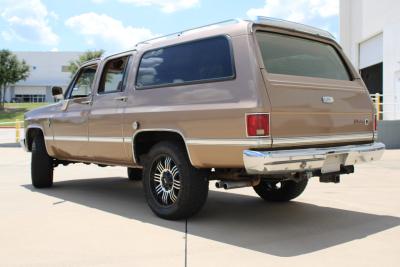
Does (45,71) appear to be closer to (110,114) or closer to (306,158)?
(110,114)

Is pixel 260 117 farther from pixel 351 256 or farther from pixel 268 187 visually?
pixel 268 187

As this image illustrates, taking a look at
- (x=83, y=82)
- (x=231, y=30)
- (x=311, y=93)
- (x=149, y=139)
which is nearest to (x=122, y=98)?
(x=149, y=139)

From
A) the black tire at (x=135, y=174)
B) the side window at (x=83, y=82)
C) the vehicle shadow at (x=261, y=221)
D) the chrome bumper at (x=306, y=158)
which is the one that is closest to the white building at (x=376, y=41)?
the black tire at (x=135, y=174)

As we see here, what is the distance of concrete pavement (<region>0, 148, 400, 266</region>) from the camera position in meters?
4.45

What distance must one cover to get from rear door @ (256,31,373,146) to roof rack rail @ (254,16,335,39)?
95 millimetres

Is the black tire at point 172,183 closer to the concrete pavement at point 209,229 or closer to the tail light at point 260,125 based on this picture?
the concrete pavement at point 209,229

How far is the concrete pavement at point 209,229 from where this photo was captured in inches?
175

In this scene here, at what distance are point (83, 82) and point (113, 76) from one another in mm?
992

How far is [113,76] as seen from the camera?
6953mm

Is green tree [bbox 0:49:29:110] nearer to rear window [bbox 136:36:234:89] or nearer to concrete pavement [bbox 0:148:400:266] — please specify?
concrete pavement [bbox 0:148:400:266]

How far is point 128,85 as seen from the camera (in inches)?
253

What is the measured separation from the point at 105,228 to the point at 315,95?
261 cm

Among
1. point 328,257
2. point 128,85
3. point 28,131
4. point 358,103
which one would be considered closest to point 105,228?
point 128,85

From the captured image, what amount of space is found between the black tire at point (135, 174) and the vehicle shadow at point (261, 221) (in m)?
1.39
